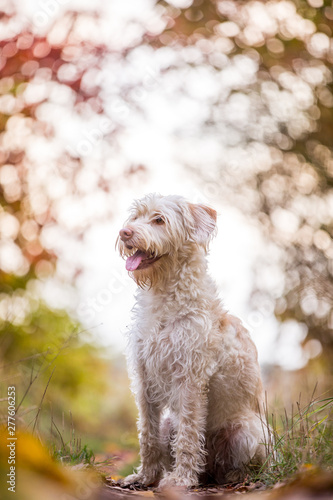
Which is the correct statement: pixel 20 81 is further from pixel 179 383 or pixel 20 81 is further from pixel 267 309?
pixel 267 309

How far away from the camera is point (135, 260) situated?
13.0 ft

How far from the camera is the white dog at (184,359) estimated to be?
3928 mm

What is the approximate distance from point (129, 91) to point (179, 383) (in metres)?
3.78

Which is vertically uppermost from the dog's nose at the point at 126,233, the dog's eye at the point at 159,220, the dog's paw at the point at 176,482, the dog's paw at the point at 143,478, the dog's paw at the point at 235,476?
the dog's eye at the point at 159,220

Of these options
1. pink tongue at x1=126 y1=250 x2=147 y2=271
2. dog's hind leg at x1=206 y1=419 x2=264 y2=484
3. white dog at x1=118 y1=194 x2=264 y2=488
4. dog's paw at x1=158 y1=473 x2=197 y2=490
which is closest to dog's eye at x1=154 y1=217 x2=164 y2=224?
white dog at x1=118 y1=194 x2=264 y2=488

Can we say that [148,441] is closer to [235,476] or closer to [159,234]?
[235,476]

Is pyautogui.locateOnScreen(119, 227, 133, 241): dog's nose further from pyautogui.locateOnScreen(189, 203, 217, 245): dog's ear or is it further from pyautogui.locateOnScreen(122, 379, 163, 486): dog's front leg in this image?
pyautogui.locateOnScreen(122, 379, 163, 486): dog's front leg

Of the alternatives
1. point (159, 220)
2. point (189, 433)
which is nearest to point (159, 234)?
point (159, 220)

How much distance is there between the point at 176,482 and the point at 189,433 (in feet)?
1.12

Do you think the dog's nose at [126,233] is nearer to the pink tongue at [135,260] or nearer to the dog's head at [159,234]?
the dog's head at [159,234]

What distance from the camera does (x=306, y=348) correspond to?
789cm

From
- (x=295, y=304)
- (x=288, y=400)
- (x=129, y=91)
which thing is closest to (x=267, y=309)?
(x=295, y=304)

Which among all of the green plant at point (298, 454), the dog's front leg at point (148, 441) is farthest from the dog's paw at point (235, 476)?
the dog's front leg at point (148, 441)

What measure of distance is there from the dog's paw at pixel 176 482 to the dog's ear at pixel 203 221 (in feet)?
5.70
